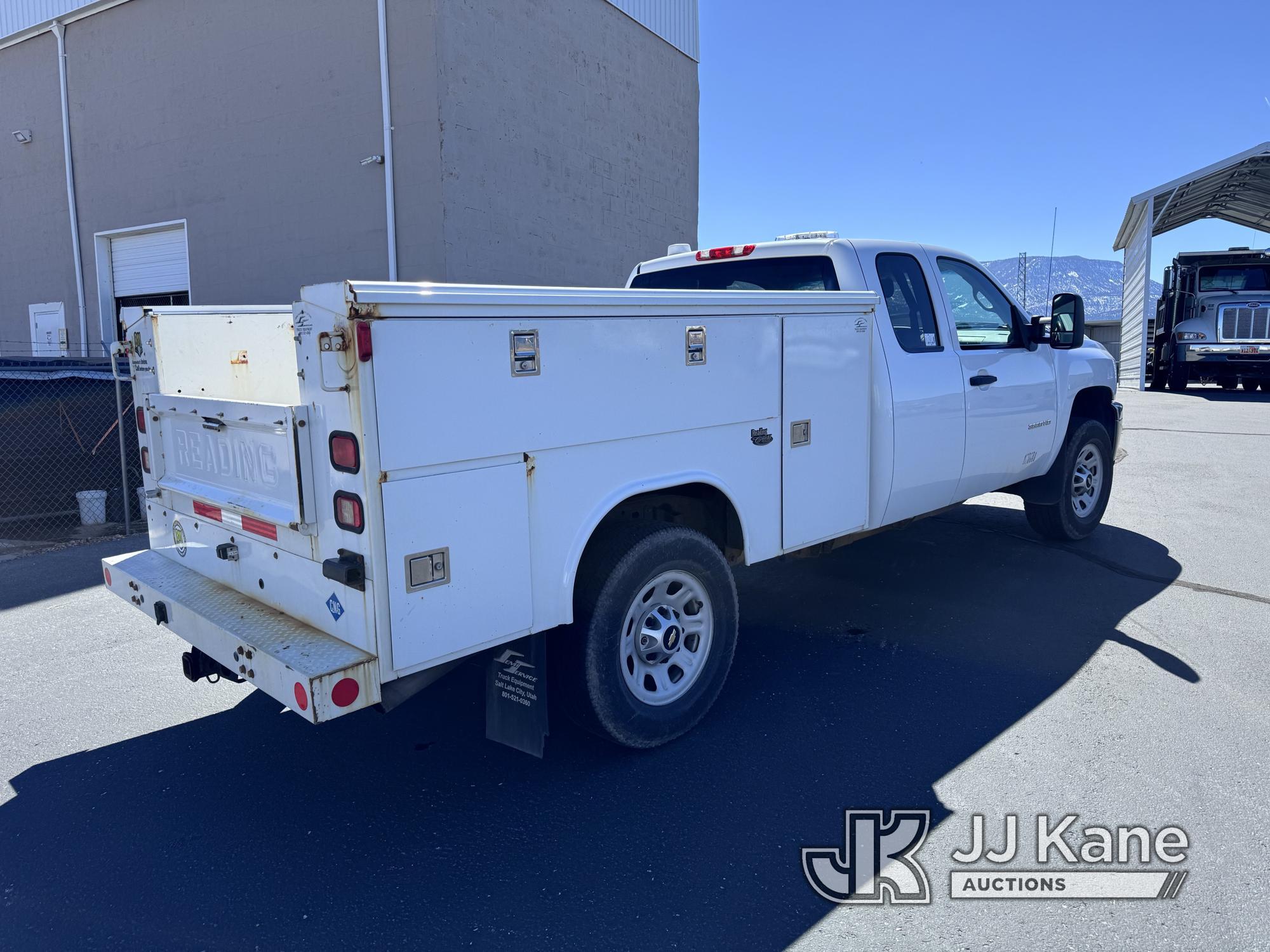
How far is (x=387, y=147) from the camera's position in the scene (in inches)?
484

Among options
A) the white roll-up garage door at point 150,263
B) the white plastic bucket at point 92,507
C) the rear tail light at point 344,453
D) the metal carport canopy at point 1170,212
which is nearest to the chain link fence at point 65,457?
the white plastic bucket at point 92,507

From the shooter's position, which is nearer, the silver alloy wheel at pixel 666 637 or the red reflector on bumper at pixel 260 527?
the red reflector on bumper at pixel 260 527

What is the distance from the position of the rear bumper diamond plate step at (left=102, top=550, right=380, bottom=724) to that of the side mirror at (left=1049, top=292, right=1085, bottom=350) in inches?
197

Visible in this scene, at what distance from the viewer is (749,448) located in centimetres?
412

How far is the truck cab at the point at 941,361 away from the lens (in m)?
5.02

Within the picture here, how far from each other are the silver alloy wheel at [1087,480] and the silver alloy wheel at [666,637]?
4203 mm

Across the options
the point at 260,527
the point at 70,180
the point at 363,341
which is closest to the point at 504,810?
the point at 260,527

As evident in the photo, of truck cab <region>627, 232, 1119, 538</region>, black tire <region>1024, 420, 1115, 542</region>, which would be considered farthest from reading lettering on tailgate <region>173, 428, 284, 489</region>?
black tire <region>1024, 420, 1115, 542</region>

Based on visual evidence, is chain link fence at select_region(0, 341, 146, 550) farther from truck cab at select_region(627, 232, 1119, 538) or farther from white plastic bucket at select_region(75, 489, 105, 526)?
truck cab at select_region(627, 232, 1119, 538)

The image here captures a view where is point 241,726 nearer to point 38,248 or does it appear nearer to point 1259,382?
point 38,248

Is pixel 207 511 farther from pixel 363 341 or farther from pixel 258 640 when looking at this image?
pixel 363 341

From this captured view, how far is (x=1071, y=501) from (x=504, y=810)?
529 centimetres

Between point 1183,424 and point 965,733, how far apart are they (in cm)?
1382

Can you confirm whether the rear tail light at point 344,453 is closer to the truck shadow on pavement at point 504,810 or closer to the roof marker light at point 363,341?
the roof marker light at point 363,341
